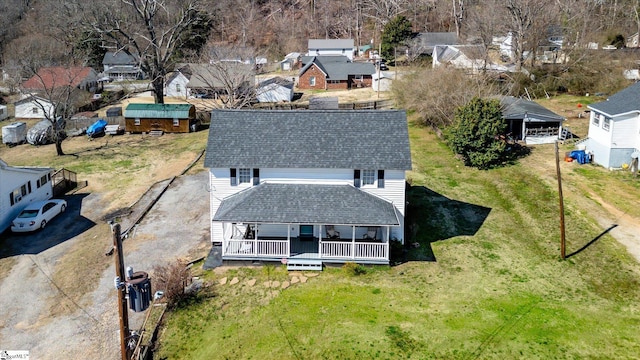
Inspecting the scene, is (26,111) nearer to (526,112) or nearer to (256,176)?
(256,176)

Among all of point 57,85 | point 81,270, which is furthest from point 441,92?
point 57,85

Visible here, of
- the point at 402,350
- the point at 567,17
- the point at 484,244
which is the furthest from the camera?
the point at 567,17

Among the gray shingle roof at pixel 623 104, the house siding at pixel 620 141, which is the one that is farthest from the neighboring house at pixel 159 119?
the house siding at pixel 620 141

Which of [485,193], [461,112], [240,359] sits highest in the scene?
[461,112]

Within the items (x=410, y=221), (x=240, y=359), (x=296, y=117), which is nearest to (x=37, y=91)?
(x=296, y=117)

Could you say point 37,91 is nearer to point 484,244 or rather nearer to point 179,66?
point 179,66
